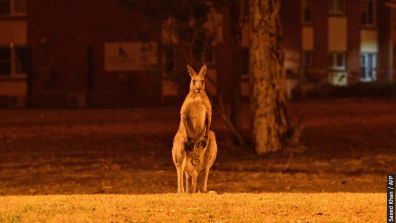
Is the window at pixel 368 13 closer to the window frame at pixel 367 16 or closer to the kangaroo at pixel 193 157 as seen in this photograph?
the window frame at pixel 367 16

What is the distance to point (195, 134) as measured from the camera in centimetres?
1246

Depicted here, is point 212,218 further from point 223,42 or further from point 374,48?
point 374,48

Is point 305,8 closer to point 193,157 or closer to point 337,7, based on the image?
point 337,7

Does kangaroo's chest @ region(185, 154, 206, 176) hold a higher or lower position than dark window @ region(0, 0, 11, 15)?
lower

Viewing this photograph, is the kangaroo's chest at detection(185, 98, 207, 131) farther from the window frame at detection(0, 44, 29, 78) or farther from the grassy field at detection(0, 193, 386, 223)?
the window frame at detection(0, 44, 29, 78)

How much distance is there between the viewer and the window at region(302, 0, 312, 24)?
54344mm

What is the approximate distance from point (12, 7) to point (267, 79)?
27758mm

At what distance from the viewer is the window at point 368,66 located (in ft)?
190

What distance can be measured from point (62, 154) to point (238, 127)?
4.77m

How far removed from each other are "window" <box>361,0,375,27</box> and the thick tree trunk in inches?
1388

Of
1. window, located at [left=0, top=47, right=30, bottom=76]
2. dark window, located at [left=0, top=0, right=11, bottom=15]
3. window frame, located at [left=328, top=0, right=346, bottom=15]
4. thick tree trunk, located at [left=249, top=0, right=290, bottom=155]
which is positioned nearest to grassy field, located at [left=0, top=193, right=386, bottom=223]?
thick tree trunk, located at [left=249, top=0, right=290, bottom=155]

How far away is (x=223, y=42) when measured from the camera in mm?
48406

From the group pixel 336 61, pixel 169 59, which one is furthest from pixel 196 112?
pixel 336 61

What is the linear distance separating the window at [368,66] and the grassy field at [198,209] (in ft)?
152
